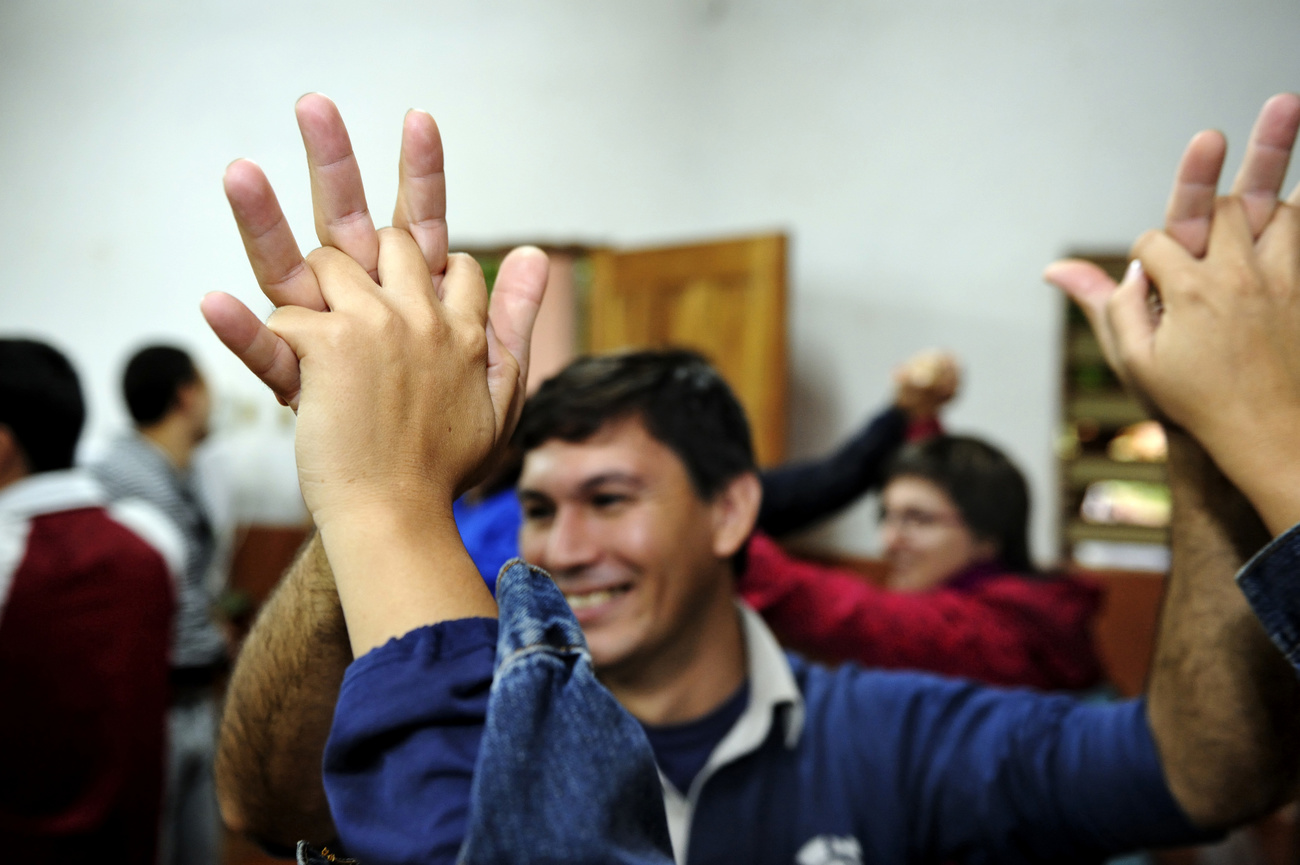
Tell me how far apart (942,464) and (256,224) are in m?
1.76

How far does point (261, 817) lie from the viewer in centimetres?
78

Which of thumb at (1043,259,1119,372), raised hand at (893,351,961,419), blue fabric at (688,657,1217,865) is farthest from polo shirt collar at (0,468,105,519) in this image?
raised hand at (893,351,961,419)

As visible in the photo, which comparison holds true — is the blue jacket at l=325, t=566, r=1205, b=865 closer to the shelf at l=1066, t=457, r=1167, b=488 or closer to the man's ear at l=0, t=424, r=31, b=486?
the man's ear at l=0, t=424, r=31, b=486

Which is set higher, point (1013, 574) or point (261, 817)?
point (261, 817)

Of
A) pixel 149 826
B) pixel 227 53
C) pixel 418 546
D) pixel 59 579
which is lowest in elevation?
pixel 149 826

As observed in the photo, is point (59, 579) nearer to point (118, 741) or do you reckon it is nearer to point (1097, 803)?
point (118, 741)

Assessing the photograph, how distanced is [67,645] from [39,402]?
411mm

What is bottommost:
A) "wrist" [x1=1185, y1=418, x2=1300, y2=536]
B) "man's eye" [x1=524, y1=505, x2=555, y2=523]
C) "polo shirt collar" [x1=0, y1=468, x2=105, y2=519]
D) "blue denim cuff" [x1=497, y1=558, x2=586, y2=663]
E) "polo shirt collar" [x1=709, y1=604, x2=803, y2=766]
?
"polo shirt collar" [x1=709, y1=604, x2=803, y2=766]

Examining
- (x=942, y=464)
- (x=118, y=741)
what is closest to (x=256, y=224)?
(x=118, y=741)

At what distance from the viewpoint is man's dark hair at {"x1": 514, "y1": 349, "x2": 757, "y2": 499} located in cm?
120

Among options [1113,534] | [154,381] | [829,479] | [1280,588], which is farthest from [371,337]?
[1113,534]

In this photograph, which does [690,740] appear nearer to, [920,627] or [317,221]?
[920,627]

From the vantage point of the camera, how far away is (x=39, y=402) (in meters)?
1.58

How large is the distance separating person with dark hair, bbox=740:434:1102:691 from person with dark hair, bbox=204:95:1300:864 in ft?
1.35
